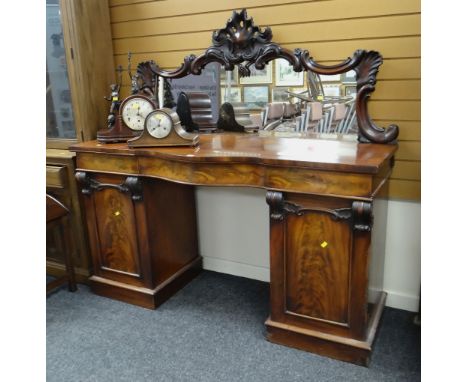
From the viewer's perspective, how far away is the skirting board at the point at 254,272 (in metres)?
2.54

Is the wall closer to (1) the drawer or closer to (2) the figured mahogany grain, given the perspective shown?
(2) the figured mahogany grain

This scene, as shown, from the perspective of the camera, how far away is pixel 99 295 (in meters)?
2.87

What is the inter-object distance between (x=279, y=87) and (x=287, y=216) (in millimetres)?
859

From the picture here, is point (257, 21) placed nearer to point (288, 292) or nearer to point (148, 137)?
point (148, 137)

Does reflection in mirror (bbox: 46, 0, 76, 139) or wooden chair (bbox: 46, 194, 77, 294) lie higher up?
reflection in mirror (bbox: 46, 0, 76, 139)

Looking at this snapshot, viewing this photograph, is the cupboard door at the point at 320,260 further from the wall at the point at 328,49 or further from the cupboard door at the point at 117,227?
the cupboard door at the point at 117,227

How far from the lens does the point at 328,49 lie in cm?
238

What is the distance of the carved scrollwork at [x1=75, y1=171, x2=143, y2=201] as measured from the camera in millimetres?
2488

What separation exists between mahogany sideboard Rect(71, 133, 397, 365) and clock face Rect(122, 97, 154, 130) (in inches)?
7.8

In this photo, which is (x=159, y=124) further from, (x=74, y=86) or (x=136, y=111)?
(x=74, y=86)

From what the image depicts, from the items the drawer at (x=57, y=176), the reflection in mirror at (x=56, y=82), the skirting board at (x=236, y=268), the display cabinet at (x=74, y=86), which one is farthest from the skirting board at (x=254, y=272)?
the reflection in mirror at (x=56, y=82)

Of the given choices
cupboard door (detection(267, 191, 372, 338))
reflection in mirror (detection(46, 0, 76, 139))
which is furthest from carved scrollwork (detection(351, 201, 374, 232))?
reflection in mirror (detection(46, 0, 76, 139))

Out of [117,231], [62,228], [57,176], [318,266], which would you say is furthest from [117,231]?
[318,266]

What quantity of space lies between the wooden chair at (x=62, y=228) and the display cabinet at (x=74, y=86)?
10cm
